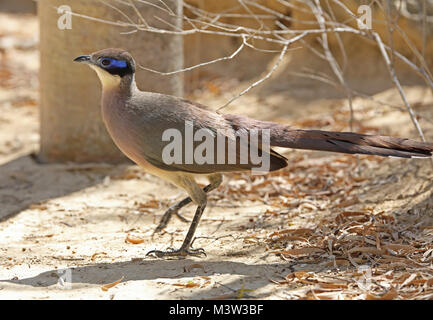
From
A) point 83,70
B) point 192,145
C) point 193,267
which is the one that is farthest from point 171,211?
point 83,70

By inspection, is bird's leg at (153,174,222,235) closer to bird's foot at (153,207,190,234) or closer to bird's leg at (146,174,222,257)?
bird's foot at (153,207,190,234)

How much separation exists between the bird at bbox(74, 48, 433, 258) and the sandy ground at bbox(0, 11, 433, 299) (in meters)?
0.48

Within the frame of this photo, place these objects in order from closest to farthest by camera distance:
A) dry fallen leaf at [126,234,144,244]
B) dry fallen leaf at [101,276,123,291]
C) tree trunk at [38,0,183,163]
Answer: dry fallen leaf at [101,276,123,291] → dry fallen leaf at [126,234,144,244] → tree trunk at [38,0,183,163]

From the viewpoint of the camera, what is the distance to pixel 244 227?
5301 millimetres

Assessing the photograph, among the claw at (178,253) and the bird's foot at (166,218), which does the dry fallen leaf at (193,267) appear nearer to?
the claw at (178,253)

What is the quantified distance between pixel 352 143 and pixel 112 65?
1.86m

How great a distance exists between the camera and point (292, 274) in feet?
13.4

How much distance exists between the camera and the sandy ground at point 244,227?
3988mm

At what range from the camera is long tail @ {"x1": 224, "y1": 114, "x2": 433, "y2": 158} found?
4.24 m

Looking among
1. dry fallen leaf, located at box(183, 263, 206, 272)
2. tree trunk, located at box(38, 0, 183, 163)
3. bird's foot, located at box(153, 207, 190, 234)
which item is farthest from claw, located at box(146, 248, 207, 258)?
tree trunk, located at box(38, 0, 183, 163)

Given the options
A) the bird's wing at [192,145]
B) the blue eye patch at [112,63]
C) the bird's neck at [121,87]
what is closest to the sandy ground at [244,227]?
the bird's wing at [192,145]

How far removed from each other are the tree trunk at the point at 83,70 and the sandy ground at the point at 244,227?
0.86 feet

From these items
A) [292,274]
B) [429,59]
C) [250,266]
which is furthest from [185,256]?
[429,59]
